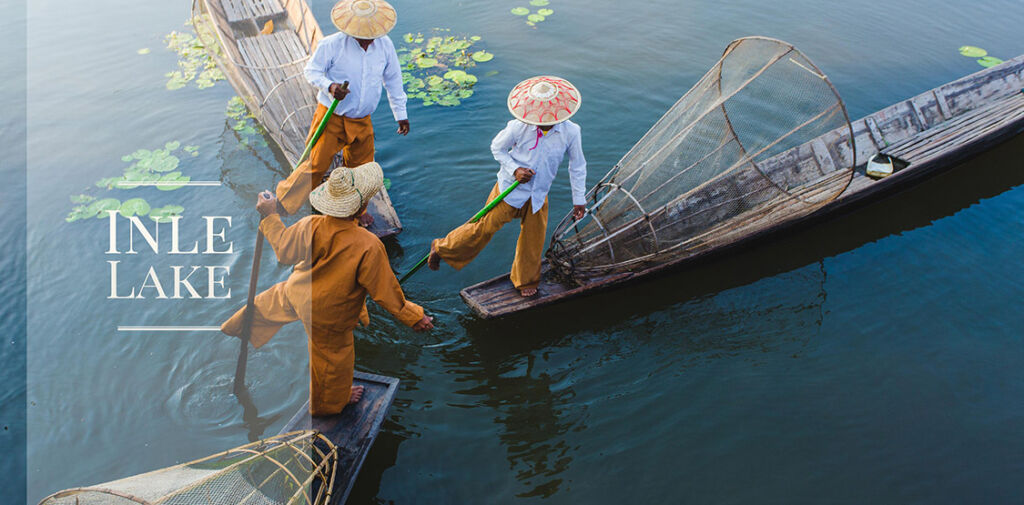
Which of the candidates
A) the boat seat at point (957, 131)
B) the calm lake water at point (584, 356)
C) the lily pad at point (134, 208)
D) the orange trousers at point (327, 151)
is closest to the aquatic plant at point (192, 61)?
the calm lake water at point (584, 356)

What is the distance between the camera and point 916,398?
4.26 meters

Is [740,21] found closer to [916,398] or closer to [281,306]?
[916,398]

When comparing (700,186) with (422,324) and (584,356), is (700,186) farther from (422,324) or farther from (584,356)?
(422,324)

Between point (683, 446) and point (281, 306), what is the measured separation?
2.79 metres

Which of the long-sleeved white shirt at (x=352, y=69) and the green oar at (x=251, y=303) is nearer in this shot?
the green oar at (x=251, y=303)

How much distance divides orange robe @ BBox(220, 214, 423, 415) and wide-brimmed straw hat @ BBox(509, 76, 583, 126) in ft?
4.16

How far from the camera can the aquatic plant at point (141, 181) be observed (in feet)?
18.3

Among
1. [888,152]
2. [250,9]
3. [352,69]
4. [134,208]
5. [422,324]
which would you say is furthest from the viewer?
[250,9]

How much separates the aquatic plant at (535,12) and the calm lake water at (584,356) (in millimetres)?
2781

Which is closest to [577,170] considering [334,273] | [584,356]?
[584,356]

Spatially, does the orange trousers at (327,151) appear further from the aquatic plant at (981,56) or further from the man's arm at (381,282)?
the aquatic plant at (981,56)

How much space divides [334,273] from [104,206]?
383 centimetres

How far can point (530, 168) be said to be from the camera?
404 centimetres

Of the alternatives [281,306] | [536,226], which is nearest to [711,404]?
[536,226]
